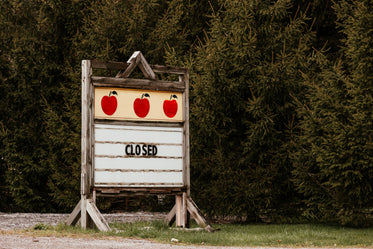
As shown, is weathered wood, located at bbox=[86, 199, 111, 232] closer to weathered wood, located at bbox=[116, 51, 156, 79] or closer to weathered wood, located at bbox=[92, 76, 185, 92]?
weathered wood, located at bbox=[92, 76, 185, 92]

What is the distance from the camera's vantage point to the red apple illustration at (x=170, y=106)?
11.9 metres

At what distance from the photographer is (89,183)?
35.7 ft

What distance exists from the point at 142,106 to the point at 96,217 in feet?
7.90

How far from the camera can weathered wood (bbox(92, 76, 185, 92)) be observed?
1115 centimetres

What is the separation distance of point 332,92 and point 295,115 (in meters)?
1.50

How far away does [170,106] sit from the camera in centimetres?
1195

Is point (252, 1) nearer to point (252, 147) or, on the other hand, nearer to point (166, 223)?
point (252, 147)

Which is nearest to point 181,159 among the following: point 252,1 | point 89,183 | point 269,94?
point 89,183

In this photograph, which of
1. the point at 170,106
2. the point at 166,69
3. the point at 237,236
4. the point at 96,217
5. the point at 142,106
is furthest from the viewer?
the point at 166,69

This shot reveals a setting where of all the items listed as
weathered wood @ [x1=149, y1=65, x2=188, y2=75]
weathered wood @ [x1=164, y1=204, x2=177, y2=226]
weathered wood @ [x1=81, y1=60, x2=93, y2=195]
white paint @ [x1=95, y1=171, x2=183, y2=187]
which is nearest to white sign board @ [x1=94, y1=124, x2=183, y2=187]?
white paint @ [x1=95, y1=171, x2=183, y2=187]

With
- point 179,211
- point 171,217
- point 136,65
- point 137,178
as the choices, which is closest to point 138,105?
point 136,65

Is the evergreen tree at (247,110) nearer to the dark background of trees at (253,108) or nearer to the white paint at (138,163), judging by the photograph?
the dark background of trees at (253,108)

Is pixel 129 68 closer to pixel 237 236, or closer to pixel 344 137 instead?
pixel 237 236

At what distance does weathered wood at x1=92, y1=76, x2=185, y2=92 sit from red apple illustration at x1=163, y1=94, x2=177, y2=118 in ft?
0.69
